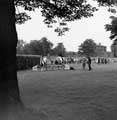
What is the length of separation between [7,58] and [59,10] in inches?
202

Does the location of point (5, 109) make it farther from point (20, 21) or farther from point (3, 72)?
point (20, 21)

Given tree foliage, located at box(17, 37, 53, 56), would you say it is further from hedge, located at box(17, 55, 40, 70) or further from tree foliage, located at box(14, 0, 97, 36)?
tree foliage, located at box(14, 0, 97, 36)

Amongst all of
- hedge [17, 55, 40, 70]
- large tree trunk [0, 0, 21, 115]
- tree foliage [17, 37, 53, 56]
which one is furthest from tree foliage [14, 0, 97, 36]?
tree foliage [17, 37, 53, 56]

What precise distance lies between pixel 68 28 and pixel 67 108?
489 centimetres

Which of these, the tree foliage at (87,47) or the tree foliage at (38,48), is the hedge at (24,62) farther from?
the tree foliage at (87,47)

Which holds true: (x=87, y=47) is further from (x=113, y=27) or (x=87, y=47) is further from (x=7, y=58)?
(x=7, y=58)

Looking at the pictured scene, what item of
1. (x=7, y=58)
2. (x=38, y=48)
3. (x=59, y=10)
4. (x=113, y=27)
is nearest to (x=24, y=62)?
(x=113, y=27)

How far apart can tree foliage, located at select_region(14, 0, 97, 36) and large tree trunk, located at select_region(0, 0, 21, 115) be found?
416 centimetres

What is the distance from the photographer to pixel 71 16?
941 cm

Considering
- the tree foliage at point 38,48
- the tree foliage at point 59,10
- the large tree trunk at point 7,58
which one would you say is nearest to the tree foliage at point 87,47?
the tree foliage at point 38,48

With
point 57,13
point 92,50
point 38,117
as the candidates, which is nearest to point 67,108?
point 38,117

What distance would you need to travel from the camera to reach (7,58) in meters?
4.41

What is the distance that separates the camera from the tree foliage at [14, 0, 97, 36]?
8828mm

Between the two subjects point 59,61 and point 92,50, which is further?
point 92,50
